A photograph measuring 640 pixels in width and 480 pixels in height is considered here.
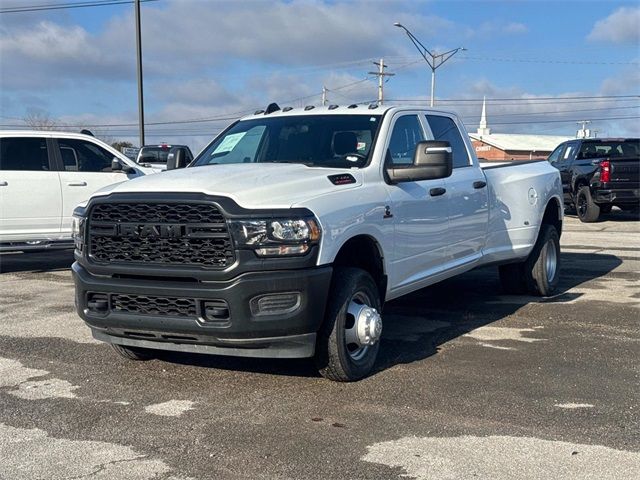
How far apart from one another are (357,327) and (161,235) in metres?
1.46

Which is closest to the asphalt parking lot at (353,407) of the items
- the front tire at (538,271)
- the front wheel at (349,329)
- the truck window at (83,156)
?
the front wheel at (349,329)

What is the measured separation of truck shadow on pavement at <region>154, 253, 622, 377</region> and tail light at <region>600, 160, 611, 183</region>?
6982 millimetres

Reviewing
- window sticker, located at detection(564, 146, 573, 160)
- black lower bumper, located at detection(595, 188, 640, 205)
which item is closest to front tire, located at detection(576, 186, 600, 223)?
black lower bumper, located at detection(595, 188, 640, 205)

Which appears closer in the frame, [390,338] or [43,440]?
[43,440]

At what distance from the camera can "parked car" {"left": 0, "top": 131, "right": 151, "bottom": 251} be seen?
32.9 ft

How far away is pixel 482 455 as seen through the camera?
3936 millimetres

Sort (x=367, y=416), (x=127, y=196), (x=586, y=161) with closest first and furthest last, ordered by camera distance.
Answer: (x=367, y=416) < (x=127, y=196) < (x=586, y=161)

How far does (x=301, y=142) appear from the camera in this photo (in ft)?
20.5

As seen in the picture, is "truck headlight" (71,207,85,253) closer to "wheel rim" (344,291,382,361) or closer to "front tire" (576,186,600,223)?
"wheel rim" (344,291,382,361)

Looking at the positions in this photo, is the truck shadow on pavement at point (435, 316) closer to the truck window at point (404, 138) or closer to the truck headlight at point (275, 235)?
the truck headlight at point (275, 235)

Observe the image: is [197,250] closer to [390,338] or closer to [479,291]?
[390,338]

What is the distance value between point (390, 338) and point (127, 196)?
2.72 meters

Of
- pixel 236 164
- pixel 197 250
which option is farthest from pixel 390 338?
pixel 197 250

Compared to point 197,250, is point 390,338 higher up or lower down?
lower down
